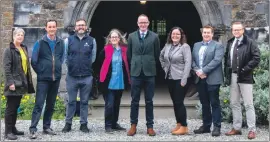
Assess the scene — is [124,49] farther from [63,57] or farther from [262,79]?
[262,79]

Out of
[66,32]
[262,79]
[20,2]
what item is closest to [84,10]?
[66,32]

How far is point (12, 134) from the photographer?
671 cm

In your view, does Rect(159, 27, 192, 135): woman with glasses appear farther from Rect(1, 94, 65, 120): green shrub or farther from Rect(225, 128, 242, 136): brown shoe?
Rect(1, 94, 65, 120): green shrub

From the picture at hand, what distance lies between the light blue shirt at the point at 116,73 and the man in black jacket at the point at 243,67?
5.38 feet

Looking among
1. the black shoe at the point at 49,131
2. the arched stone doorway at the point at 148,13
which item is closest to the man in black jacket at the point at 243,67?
the black shoe at the point at 49,131

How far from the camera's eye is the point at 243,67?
6.68 metres

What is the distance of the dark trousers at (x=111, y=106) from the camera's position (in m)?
7.17

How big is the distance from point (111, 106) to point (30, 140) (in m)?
1.32

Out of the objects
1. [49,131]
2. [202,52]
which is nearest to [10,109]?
[49,131]

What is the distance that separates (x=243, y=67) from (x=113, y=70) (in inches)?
76.6

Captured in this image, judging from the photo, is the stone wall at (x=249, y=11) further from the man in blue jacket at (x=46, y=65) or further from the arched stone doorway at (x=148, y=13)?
the arched stone doorway at (x=148, y=13)

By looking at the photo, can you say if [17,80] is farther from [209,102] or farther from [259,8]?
[259,8]

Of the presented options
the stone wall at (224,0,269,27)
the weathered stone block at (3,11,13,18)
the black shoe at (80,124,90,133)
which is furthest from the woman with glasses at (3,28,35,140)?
the stone wall at (224,0,269,27)

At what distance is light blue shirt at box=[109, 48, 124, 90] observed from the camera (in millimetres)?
7090
